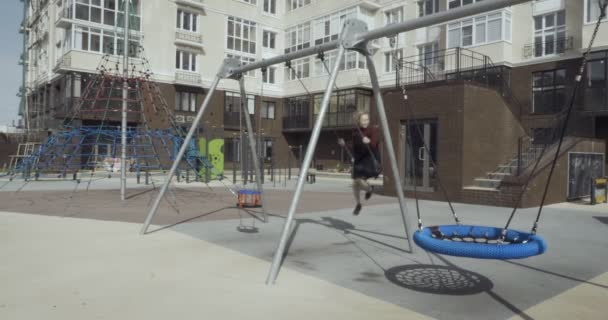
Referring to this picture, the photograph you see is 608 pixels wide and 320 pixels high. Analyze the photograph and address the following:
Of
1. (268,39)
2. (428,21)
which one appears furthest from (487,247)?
(268,39)

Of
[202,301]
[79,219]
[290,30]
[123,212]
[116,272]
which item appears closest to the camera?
[202,301]

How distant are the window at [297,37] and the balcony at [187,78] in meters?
9.03

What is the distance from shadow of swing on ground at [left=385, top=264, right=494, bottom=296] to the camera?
4.94 meters

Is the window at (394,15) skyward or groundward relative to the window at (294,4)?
groundward

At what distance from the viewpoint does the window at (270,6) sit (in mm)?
41953

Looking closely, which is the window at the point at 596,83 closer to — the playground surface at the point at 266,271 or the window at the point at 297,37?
the playground surface at the point at 266,271

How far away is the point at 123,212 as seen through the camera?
11.1m

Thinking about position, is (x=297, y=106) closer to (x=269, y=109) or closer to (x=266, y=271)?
(x=269, y=109)

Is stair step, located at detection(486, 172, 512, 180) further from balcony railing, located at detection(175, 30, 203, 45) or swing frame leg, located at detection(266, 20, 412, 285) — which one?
balcony railing, located at detection(175, 30, 203, 45)

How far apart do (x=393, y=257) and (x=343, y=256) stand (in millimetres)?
714

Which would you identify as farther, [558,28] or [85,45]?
[85,45]

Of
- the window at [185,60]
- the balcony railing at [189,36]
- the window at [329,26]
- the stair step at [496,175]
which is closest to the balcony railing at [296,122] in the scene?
the window at [329,26]

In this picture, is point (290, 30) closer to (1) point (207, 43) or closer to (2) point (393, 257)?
(1) point (207, 43)

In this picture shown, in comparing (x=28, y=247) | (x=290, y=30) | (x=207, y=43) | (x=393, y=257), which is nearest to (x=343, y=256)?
(x=393, y=257)
